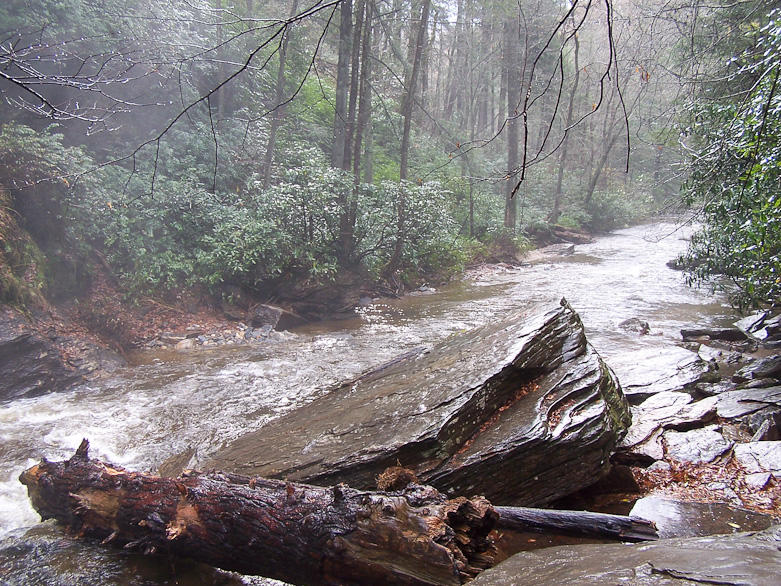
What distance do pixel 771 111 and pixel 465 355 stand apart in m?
3.68

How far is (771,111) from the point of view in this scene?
474cm

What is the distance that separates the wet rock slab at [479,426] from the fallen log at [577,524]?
0.85 ft

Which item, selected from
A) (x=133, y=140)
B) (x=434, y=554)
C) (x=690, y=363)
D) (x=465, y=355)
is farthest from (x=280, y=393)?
(x=133, y=140)

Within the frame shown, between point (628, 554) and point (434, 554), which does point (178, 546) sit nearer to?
point (434, 554)

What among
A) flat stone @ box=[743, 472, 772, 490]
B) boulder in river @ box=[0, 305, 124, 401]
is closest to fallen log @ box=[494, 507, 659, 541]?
flat stone @ box=[743, 472, 772, 490]

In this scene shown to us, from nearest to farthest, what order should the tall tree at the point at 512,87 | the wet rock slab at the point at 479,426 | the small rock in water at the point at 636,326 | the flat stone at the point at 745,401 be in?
the wet rock slab at the point at 479,426 → the flat stone at the point at 745,401 → the small rock in water at the point at 636,326 → the tall tree at the point at 512,87

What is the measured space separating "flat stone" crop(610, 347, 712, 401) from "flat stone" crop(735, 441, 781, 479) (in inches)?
64.1

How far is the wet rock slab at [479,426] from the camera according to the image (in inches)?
135

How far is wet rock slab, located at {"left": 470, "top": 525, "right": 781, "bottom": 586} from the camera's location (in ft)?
7.30

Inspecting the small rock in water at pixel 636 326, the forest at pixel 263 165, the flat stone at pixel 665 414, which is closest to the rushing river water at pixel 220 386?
the small rock in water at pixel 636 326

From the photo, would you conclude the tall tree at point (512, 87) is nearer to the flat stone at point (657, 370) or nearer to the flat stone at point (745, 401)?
the flat stone at point (657, 370)

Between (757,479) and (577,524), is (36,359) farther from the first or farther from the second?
(757,479)

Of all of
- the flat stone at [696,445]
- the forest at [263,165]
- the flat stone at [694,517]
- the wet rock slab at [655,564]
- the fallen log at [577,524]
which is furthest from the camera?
the forest at [263,165]

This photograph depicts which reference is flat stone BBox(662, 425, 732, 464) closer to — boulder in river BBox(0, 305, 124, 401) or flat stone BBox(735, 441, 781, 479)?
flat stone BBox(735, 441, 781, 479)
